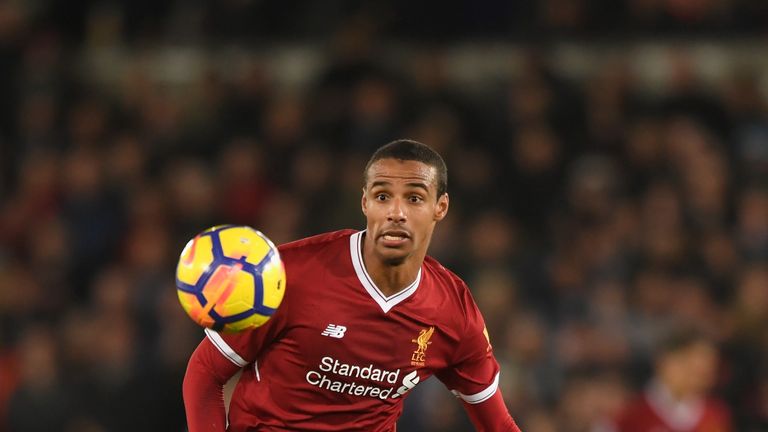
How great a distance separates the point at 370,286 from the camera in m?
4.04

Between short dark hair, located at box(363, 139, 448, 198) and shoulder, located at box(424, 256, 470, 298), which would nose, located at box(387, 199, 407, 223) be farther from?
shoulder, located at box(424, 256, 470, 298)

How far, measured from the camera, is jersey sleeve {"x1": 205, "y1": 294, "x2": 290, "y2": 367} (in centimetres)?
383

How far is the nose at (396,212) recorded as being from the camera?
3875 mm

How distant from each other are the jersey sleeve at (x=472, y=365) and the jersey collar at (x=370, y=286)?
0.26 m

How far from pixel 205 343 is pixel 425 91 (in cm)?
620

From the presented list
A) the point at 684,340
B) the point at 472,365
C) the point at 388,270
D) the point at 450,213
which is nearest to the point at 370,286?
the point at 388,270

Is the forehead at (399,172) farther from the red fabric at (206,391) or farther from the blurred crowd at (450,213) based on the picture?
the blurred crowd at (450,213)

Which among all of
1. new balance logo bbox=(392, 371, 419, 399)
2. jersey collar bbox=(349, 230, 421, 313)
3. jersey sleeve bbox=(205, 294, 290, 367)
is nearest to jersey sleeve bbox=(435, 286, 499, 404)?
new balance logo bbox=(392, 371, 419, 399)

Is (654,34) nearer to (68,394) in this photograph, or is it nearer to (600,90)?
(600,90)

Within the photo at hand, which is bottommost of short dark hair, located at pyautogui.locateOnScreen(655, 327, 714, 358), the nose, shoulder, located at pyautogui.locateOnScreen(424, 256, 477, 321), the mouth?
short dark hair, located at pyautogui.locateOnScreen(655, 327, 714, 358)

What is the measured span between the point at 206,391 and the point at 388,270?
0.73 metres

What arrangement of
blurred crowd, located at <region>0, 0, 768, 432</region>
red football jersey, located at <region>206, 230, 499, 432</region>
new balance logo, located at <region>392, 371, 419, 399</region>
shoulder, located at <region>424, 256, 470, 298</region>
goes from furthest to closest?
blurred crowd, located at <region>0, 0, 768, 432</region> → shoulder, located at <region>424, 256, 470, 298</region> → new balance logo, located at <region>392, 371, 419, 399</region> → red football jersey, located at <region>206, 230, 499, 432</region>

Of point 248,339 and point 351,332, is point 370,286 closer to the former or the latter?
point 351,332

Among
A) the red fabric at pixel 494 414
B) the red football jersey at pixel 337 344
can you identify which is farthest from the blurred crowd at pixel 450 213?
the red football jersey at pixel 337 344
